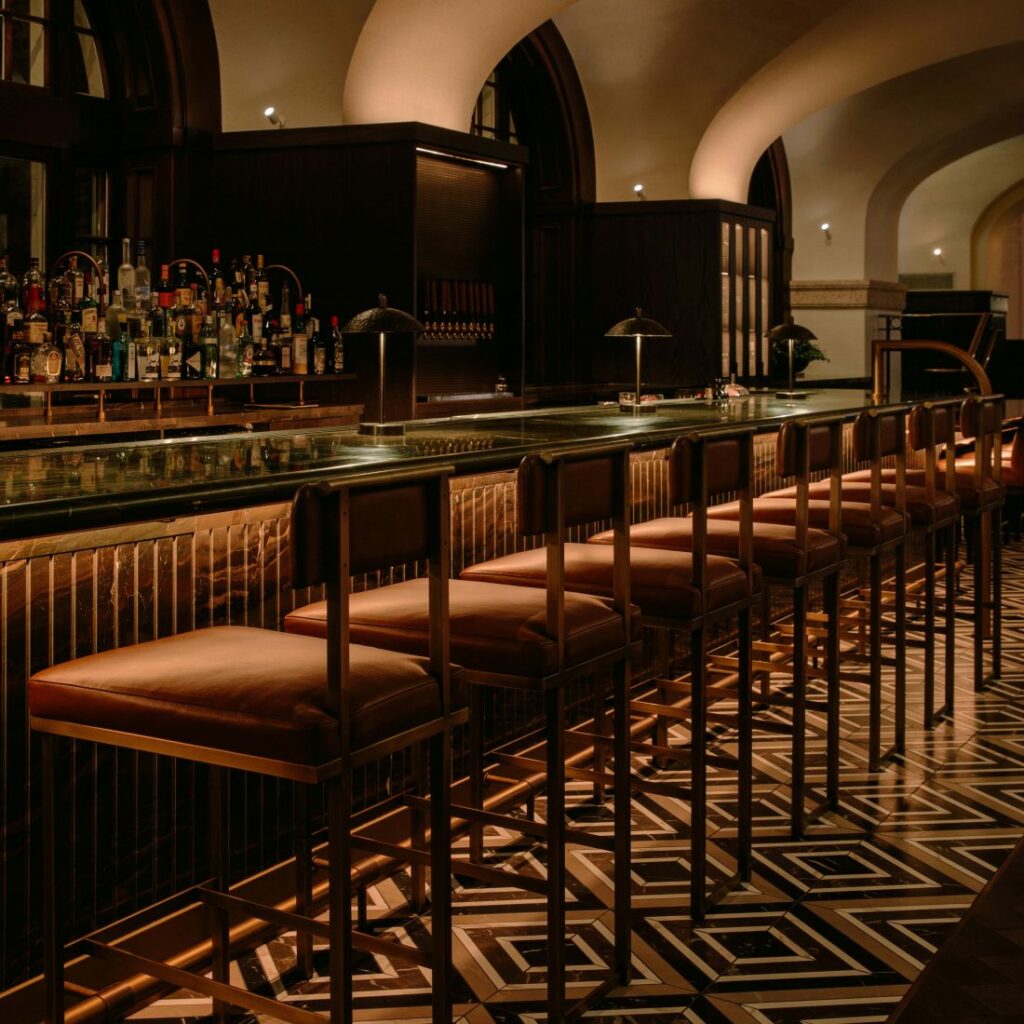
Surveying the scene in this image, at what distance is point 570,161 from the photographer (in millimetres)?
9984

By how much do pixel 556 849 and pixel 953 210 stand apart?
18259 millimetres

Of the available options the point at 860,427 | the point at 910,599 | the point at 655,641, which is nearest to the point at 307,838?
the point at 860,427

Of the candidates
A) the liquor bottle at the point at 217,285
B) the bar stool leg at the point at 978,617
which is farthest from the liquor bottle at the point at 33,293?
the bar stool leg at the point at 978,617

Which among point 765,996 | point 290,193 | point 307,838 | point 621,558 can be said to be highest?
point 290,193

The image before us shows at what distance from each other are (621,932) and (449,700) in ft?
3.12

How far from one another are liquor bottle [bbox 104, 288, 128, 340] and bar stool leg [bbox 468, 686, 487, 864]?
2.70m

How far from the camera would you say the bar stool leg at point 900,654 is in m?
4.62

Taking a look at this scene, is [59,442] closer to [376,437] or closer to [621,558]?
[376,437]

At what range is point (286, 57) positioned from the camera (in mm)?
7109

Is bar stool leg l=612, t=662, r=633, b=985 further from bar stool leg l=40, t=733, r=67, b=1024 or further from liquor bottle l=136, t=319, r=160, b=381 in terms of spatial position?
liquor bottle l=136, t=319, r=160, b=381

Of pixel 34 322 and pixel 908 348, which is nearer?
pixel 34 322

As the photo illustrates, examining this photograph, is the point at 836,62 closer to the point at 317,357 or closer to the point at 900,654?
the point at 317,357

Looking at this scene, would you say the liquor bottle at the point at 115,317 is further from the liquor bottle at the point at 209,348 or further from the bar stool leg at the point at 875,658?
the bar stool leg at the point at 875,658

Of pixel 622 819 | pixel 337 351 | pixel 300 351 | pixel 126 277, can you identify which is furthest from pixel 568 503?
pixel 337 351
